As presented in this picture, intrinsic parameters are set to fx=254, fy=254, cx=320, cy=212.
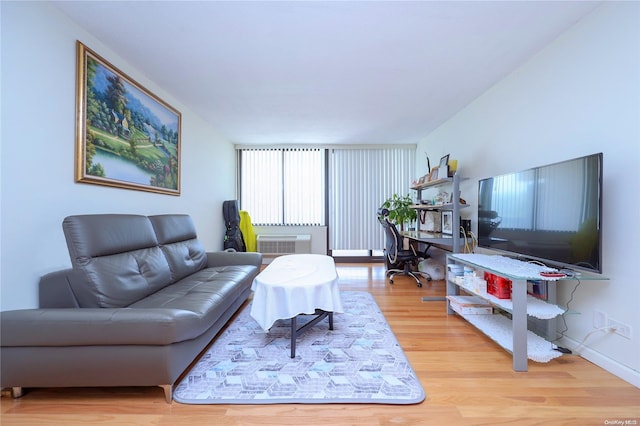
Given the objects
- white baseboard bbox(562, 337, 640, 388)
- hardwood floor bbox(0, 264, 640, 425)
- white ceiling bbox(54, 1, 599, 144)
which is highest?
white ceiling bbox(54, 1, 599, 144)

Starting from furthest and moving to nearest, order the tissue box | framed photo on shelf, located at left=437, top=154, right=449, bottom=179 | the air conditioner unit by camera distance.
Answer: the air conditioner unit
framed photo on shelf, located at left=437, top=154, right=449, bottom=179
the tissue box

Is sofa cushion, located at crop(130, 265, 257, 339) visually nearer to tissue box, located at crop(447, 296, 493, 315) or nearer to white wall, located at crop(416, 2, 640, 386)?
tissue box, located at crop(447, 296, 493, 315)

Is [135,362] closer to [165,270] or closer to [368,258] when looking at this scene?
[165,270]

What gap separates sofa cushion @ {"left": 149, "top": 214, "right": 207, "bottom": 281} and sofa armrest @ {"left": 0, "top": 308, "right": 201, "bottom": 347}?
1.07 meters

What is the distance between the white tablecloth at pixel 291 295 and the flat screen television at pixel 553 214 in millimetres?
1574

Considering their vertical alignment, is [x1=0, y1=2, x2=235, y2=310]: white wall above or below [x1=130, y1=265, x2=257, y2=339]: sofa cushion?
above

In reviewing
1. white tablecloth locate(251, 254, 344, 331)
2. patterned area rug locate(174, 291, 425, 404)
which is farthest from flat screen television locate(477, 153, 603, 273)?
white tablecloth locate(251, 254, 344, 331)

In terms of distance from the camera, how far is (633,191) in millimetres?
1551

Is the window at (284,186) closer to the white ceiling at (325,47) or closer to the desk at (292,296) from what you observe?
the white ceiling at (325,47)

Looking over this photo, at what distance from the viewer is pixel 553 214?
181 centimetres

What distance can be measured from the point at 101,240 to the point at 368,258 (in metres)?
4.45

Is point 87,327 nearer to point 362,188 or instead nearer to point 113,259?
point 113,259

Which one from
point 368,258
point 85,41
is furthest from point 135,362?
point 368,258

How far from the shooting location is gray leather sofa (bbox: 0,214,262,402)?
136 cm
